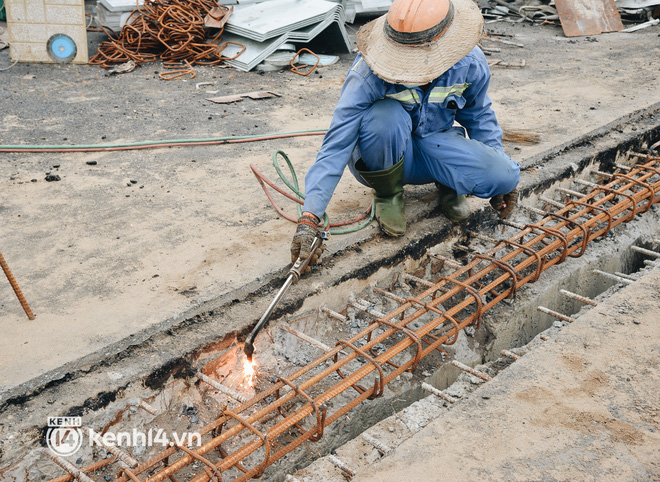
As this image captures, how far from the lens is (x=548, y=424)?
2088 mm

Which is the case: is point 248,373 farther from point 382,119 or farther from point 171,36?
point 171,36

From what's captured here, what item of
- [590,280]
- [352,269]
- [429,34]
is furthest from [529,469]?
[590,280]

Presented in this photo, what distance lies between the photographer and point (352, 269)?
9.86 feet

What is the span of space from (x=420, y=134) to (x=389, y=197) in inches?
14.5

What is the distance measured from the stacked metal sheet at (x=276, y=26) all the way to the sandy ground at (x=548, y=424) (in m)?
4.88

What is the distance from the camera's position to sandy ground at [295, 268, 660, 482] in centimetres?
192

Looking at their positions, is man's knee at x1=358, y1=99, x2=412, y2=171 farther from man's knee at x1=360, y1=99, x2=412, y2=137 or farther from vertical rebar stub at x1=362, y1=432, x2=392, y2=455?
vertical rebar stub at x1=362, y1=432, x2=392, y2=455

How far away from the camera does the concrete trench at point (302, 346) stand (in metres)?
2.18

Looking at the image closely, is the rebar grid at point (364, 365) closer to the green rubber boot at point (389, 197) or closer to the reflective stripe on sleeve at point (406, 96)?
the green rubber boot at point (389, 197)

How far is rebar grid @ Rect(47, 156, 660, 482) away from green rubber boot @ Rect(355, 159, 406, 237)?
446mm

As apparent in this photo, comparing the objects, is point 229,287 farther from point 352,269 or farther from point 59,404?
point 59,404

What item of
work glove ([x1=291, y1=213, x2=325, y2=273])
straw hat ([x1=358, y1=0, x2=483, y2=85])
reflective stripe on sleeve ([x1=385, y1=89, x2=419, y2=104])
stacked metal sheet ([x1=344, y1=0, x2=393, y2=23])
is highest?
straw hat ([x1=358, y1=0, x2=483, y2=85])

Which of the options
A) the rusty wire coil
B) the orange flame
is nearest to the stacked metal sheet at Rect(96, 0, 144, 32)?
the rusty wire coil

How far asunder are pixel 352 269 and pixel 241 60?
4.18m
